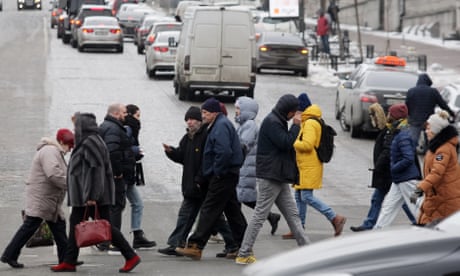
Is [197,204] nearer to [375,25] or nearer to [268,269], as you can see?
[268,269]

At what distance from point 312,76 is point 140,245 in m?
28.4

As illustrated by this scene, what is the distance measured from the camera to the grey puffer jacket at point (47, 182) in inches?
488

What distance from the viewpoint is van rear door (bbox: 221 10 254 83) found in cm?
3098

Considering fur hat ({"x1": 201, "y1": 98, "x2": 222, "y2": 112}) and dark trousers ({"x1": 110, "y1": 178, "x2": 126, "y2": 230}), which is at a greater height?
fur hat ({"x1": 201, "y1": 98, "x2": 222, "y2": 112})

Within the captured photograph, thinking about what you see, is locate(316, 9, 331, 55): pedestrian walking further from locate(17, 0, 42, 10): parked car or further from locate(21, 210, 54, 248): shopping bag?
locate(17, 0, 42, 10): parked car

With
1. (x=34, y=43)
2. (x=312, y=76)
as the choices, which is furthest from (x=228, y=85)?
(x=34, y=43)

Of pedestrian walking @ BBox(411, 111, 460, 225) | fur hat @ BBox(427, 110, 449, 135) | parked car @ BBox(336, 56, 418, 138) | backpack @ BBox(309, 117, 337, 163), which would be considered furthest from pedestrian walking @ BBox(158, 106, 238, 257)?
parked car @ BBox(336, 56, 418, 138)

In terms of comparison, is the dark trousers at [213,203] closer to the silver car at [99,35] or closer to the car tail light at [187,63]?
the car tail light at [187,63]

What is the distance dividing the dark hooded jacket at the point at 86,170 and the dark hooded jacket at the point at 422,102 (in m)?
10.4

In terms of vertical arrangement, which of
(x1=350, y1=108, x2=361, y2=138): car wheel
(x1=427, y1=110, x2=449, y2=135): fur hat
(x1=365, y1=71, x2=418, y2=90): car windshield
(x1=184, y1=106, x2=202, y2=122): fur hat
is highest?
(x1=427, y1=110, x2=449, y2=135): fur hat

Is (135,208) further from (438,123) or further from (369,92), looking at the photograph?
(369,92)

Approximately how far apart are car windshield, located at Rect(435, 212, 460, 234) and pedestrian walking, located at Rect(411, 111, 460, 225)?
14.1 feet

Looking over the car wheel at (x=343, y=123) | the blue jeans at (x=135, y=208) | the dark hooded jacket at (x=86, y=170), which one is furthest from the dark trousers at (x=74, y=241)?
the car wheel at (x=343, y=123)

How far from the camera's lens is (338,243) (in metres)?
7.45
